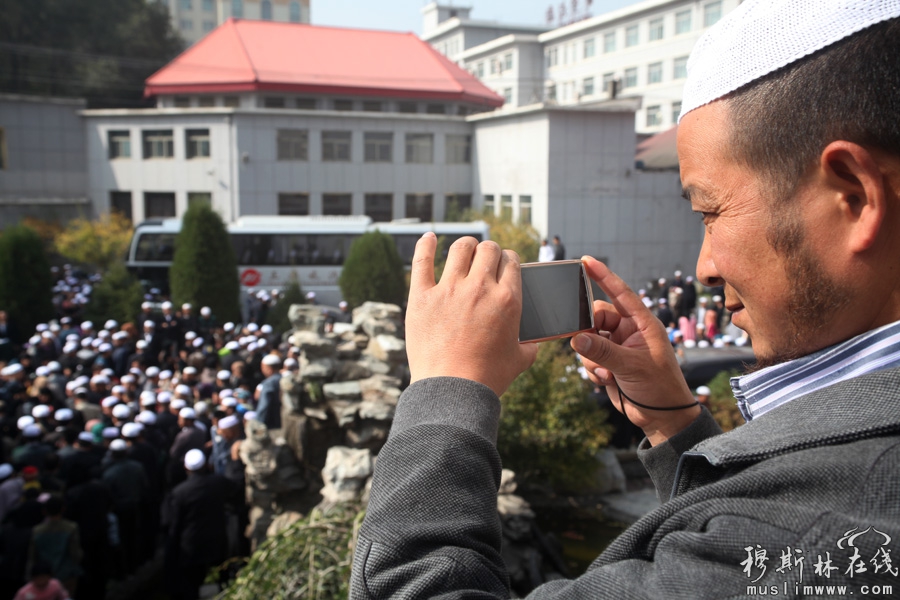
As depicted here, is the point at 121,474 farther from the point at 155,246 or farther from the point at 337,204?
the point at 337,204

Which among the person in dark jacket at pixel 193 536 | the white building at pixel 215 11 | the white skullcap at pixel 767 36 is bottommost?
the person in dark jacket at pixel 193 536

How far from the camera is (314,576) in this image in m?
4.20

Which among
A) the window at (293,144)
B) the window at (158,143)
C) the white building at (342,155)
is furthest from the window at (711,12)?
the window at (158,143)

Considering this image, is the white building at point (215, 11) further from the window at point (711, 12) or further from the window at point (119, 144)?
the window at point (119, 144)

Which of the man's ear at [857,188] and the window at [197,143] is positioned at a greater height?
the window at [197,143]

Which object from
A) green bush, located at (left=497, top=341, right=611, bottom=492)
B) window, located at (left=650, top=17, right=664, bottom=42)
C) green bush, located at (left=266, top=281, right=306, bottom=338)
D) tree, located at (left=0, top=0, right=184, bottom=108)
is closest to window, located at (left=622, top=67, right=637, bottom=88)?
window, located at (left=650, top=17, right=664, bottom=42)

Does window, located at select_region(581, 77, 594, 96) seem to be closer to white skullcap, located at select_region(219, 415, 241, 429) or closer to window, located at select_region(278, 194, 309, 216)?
window, located at select_region(278, 194, 309, 216)

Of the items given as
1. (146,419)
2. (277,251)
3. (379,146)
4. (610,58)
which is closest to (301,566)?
(146,419)

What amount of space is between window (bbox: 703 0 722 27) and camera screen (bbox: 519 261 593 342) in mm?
41950

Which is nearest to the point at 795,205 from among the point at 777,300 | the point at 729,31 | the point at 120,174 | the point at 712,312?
the point at 777,300

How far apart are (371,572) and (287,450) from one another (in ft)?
23.9

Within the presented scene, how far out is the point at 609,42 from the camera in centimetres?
4725

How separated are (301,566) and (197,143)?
2828cm

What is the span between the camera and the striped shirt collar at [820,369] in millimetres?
963
